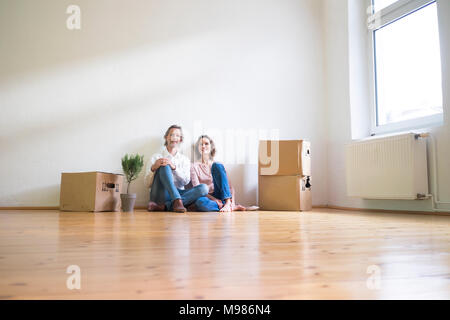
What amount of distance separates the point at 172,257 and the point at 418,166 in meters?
2.52

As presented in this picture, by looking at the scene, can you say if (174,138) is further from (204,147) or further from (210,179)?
(210,179)

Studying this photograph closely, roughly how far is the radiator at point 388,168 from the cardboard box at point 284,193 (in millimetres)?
442

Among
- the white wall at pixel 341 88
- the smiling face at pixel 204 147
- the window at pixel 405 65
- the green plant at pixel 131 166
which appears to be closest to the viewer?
the window at pixel 405 65

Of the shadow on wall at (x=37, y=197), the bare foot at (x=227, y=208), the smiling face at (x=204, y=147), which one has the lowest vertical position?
the bare foot at (x=227, y=208)

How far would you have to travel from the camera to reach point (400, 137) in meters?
Result: 2.91

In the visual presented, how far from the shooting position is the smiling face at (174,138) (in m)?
3.46

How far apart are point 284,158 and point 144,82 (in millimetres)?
1617

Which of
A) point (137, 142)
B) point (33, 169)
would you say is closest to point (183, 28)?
point (137, 142)

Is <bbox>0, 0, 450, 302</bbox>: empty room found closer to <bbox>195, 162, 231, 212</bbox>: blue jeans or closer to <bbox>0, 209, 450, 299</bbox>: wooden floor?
<bbox>195, 162, 231, 212</bbox>: blue jeans

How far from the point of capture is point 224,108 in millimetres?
3840

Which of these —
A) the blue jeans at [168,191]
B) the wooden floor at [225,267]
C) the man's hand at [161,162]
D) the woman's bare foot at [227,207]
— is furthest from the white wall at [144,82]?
the wooden floor at [225,267]

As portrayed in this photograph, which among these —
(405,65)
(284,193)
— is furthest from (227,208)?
(405,65)

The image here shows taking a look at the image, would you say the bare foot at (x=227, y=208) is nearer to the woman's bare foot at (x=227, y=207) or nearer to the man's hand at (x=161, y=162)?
the woman's bare foot at (x=227, y=207)
